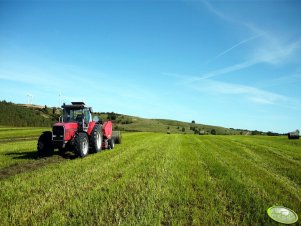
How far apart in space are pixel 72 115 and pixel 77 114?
26cm

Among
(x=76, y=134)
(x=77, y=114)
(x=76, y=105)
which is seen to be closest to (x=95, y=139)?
(x=76, y=134)

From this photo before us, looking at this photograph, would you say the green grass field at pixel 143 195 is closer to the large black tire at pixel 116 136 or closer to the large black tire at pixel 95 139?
the large black tire at pixel 95 139

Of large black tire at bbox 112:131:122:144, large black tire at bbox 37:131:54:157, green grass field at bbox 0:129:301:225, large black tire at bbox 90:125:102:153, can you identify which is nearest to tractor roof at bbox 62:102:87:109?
large black tire at bbox 90:125:102:153

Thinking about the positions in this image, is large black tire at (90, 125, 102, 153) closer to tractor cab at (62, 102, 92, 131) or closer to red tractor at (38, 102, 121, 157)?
red tractor at (38, 102, 121, 157)

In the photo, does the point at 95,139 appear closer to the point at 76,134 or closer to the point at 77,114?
the point at 76,134

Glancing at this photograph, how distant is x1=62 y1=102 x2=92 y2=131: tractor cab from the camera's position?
1635 centimetres

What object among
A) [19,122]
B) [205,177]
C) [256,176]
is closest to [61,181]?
[205,177]

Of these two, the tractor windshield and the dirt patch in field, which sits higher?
the tractor windshield

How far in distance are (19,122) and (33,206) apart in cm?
5628

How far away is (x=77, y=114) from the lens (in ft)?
54.4

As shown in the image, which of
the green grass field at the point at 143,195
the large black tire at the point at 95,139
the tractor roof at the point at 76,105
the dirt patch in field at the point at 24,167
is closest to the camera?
the green grass field at the point at 143,195

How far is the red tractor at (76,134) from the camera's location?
1462cm

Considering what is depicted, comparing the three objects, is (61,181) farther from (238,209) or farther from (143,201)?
(238,209)

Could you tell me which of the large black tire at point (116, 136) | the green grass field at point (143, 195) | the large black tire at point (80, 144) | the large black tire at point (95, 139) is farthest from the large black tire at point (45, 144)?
the large black tire at point (116, 136)
